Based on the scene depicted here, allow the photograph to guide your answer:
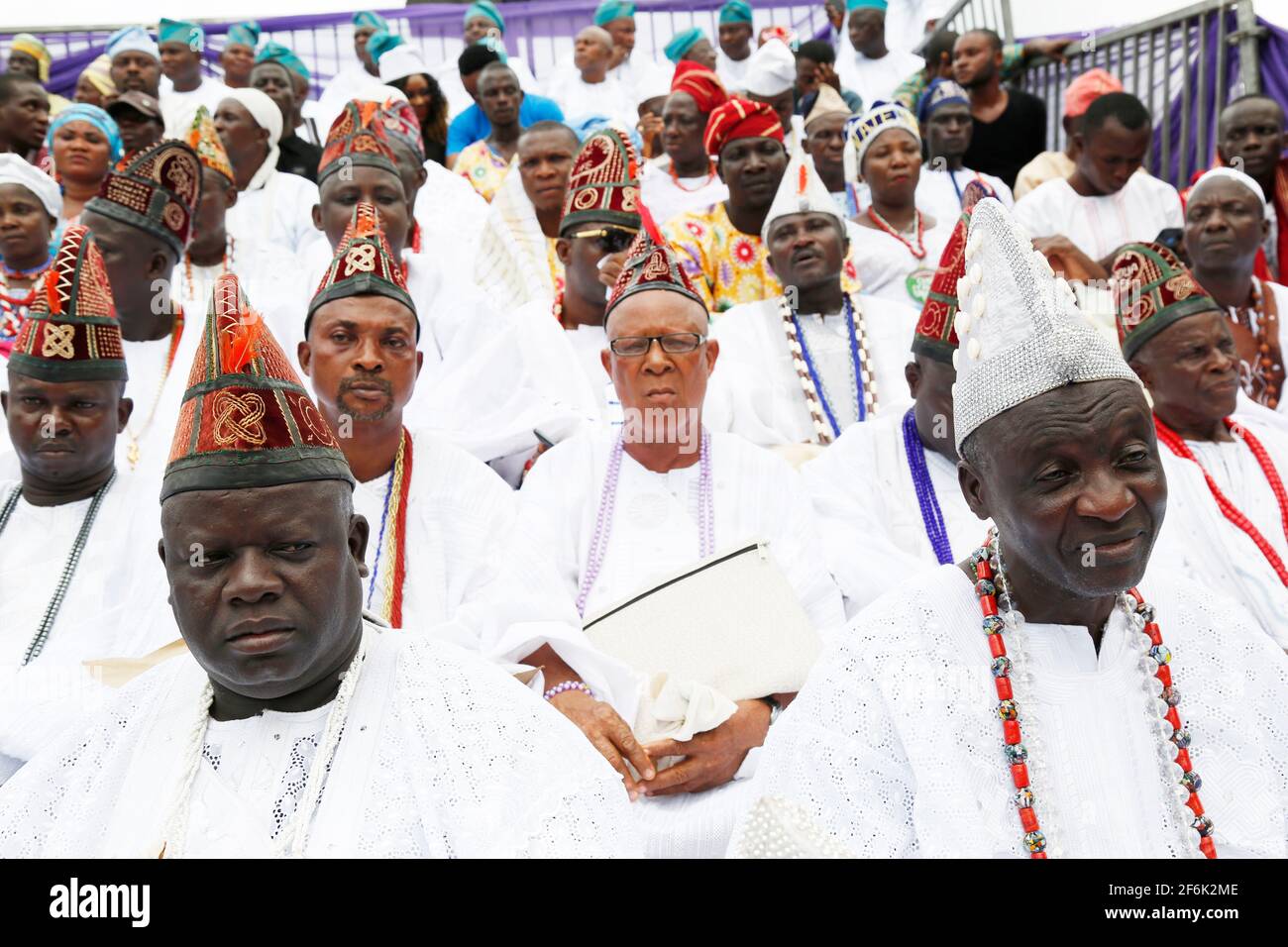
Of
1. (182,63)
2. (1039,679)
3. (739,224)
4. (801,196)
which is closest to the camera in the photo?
(1039,679)

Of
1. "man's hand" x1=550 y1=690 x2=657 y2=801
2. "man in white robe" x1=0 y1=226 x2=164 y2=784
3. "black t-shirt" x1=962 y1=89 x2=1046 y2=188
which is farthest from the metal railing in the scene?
"man in white robe" x1=0 y1=226 x2=164 y2=784

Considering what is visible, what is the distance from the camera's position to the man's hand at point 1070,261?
6.88m

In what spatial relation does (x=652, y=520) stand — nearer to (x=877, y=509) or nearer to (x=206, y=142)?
(x=877, y=509)

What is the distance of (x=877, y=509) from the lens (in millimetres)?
4520

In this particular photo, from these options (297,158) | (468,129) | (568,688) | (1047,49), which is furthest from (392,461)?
(1047,49)

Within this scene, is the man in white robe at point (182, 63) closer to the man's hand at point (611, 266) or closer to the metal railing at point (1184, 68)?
the man's hand at point (611, 266)

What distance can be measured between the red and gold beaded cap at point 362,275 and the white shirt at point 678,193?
4.25m

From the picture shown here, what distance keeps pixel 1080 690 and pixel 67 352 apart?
10.4 feet

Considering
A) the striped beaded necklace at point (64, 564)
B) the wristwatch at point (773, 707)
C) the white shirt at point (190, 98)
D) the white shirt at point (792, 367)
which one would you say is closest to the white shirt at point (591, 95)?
the white shirt at point (190, 98)

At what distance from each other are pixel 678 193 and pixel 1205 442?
4.69 meters

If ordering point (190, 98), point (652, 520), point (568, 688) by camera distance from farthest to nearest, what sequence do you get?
point (190, 98) → point (652, 520) → point (568, 688)

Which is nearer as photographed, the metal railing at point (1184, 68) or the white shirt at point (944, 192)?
the white shirt at point (944, 192)

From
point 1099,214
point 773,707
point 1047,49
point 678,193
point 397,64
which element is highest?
point 397,64

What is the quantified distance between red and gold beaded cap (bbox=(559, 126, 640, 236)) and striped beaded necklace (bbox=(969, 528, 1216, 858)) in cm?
383
